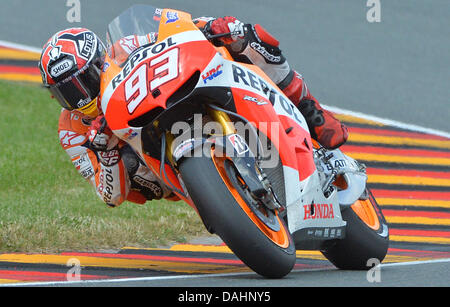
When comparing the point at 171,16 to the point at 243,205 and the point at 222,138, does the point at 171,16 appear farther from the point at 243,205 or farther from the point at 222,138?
the point at 243,205

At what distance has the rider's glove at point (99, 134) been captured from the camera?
5.18 metres

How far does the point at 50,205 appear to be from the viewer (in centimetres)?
785

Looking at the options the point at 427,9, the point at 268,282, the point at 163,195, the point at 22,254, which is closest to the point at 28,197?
the point at 22,254

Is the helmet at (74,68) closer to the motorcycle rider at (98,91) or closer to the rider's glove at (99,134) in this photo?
the motorcycle rider at (98,91)

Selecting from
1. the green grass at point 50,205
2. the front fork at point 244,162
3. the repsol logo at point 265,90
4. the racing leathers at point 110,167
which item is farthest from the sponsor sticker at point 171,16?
the green grass at point 50,205

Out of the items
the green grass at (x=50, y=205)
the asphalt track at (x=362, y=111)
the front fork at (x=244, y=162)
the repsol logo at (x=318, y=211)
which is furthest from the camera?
the green grass at (x=50, y=205)

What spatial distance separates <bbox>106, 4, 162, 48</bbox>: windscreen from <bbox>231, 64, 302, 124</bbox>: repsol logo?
0.58 meters

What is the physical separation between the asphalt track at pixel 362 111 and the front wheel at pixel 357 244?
4.8 inches

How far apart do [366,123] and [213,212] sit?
5729 mm

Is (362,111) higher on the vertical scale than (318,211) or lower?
lower

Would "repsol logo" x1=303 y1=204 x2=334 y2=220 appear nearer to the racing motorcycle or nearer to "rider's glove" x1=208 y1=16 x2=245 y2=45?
the racing motorcycle

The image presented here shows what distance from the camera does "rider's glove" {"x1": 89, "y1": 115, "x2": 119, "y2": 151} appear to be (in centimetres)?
518

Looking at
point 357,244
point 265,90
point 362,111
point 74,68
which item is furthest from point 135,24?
point 362,111

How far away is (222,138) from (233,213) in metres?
0.40
